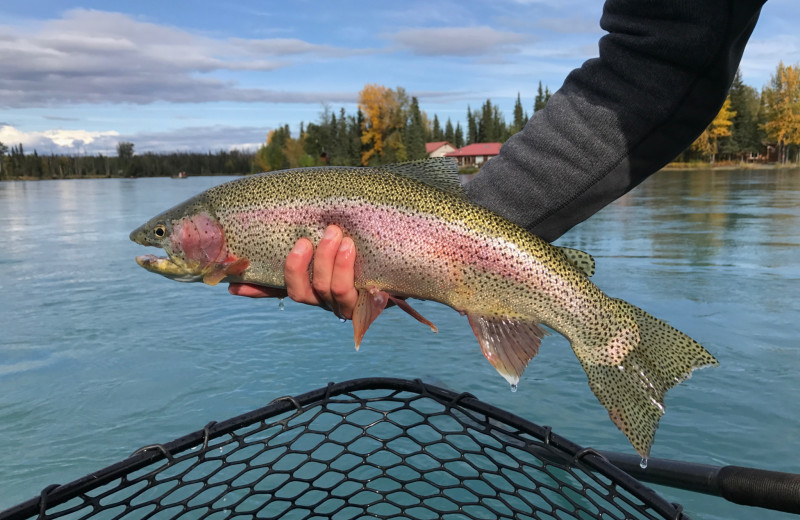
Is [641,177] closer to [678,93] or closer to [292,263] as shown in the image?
[678,93]

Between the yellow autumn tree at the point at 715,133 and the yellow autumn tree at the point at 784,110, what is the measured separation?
6078 mm

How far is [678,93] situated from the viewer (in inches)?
93.8

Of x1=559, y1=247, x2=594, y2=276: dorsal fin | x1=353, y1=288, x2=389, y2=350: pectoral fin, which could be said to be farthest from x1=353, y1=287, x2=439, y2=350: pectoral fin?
x1=559, y1=247, x2=594, y2=276: dorsal fin

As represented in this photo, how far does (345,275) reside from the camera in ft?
8.90

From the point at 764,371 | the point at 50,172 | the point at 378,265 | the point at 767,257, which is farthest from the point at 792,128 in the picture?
the point at 50,172

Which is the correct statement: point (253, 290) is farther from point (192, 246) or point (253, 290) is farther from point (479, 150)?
point (479, 150)

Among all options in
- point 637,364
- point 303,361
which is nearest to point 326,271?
point 637,364

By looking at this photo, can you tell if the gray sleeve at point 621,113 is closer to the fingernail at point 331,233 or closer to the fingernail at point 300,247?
the fingernail at point 331,233

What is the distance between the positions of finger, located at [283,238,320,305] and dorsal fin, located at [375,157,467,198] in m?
0.52

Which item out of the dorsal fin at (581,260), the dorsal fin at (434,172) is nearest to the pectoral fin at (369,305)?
the dorsal fin at (434,172)

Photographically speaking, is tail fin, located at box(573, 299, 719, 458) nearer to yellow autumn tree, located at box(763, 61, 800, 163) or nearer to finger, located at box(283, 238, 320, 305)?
finger, located at box(283, 238, 320, 305)

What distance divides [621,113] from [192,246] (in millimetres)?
2060

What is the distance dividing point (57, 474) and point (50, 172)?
170 metres

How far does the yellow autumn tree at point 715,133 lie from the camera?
70.4 m
